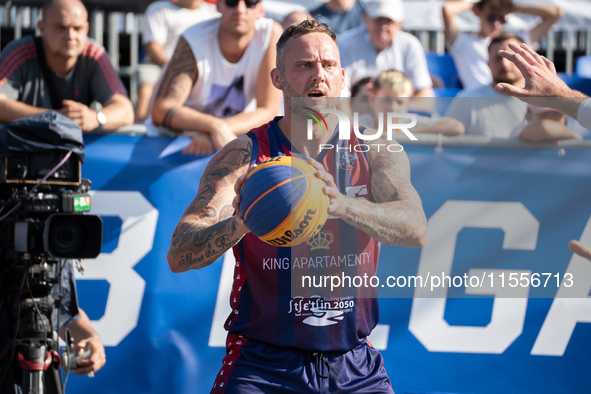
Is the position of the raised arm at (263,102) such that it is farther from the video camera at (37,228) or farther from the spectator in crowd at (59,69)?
the video camera at (37,228)

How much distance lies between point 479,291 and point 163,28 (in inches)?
156

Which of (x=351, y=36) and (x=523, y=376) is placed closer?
(x=523, y=376)

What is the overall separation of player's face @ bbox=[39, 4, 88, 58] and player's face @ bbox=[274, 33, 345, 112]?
83.5 inches

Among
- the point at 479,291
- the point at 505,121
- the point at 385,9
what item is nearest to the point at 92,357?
the point at 479,291

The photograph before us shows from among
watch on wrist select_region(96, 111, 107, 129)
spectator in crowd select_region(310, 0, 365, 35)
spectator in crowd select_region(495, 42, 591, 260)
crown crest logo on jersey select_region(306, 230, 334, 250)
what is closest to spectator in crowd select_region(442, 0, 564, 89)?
spectator in crowd select_region(310, 0, 365, 35)

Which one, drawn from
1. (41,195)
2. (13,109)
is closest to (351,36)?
(13,109)

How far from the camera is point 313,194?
2.01m

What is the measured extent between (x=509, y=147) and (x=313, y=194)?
2.16 meters

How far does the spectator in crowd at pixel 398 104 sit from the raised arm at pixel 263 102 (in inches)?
26.5

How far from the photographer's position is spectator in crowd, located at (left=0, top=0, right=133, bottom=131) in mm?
4012

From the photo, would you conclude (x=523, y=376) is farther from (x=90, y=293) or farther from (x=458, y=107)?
(x=90, y=293)

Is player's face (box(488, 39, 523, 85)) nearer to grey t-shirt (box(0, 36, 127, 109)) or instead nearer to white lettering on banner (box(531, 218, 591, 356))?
white lettering on banner (box(531, 218, 591, 356))

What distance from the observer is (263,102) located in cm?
411

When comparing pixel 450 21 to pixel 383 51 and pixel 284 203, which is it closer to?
pixel 383 51
